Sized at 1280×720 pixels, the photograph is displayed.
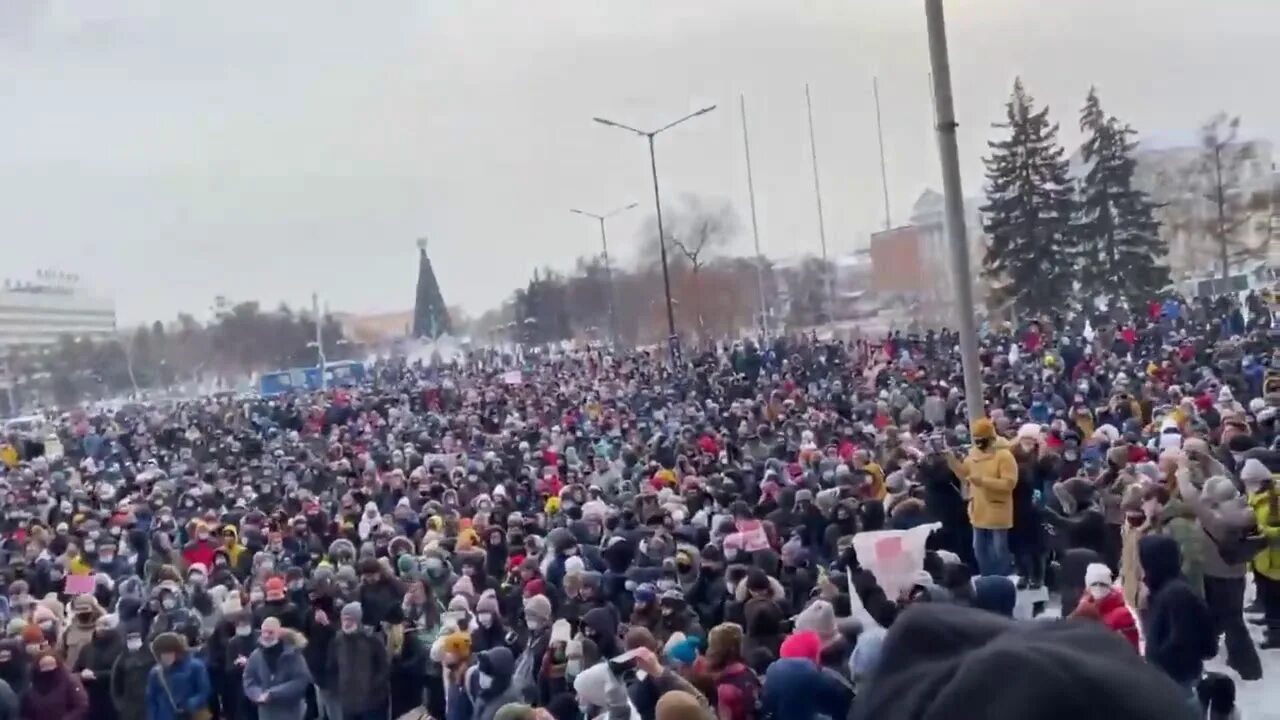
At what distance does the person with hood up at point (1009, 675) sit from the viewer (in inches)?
46.9

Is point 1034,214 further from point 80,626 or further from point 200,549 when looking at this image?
point 80,626

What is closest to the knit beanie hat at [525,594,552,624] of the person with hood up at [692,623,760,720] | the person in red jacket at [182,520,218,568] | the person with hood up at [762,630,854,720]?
the person with hood up at [692,623,760,720]

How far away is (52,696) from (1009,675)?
34.6ft

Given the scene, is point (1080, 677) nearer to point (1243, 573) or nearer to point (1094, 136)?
point (1243, 573)

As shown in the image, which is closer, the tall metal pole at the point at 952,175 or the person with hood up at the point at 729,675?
the person with hood up at the point at 729,675

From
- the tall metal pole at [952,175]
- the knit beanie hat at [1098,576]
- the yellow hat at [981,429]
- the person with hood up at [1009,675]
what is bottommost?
→ the knit beanie hat at [1098,576]

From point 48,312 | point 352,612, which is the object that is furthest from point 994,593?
point 48,312

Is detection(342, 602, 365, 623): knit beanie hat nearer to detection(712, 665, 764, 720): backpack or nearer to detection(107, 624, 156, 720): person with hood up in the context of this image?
detection(107, 624, 156, 720): person with hood up

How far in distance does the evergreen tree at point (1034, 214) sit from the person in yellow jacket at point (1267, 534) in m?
41.5

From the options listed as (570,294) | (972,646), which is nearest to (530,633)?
(972,646)

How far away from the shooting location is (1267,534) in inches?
385

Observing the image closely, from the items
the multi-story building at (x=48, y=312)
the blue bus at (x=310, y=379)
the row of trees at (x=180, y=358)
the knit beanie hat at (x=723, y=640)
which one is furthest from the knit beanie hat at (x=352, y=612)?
the multi-story building at (x=48, y=312)

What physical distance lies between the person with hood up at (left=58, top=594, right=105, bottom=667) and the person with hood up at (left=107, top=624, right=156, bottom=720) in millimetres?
840

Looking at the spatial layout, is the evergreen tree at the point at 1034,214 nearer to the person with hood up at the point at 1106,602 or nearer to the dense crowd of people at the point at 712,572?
the dense crowd of people at the point at 712,572
